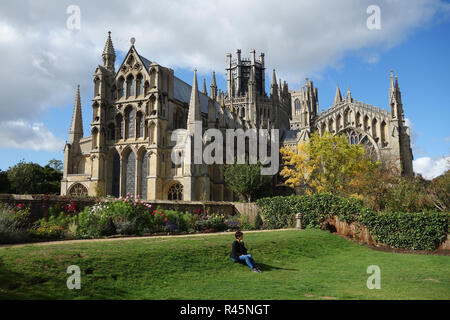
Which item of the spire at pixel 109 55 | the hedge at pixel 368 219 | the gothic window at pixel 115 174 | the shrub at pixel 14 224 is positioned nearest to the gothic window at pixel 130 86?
the spire at pixel 109 55

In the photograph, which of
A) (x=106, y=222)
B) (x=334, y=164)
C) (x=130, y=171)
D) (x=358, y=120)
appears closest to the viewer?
(x=106, y=222)

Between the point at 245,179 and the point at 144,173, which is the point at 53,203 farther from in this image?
the point at 245,179

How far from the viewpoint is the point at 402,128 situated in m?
53.3

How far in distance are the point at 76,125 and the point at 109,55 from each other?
986 centimetres

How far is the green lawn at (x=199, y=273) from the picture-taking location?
938cm

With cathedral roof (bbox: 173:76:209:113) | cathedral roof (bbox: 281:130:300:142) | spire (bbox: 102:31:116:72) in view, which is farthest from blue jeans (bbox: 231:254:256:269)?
cathedral roof (bbox: 281:130:300:142)

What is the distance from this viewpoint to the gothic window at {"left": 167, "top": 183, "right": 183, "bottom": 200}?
135 ft

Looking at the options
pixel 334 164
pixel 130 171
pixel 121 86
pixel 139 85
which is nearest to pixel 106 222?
pixel 334 164

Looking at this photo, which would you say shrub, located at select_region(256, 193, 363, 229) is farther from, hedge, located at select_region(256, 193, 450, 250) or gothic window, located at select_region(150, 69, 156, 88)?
gothic window, located at select_region(150, 69, 156, 88)

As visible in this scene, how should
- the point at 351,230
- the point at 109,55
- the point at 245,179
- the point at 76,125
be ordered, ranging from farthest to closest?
the point at 109,55, the point at 76,125, the point at 245,179, the point at 351,230

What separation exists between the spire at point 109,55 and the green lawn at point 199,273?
127 feet

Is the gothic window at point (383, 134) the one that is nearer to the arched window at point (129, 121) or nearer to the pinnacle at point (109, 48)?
the arched window at point (129, 121)

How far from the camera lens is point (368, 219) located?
2144 cm
